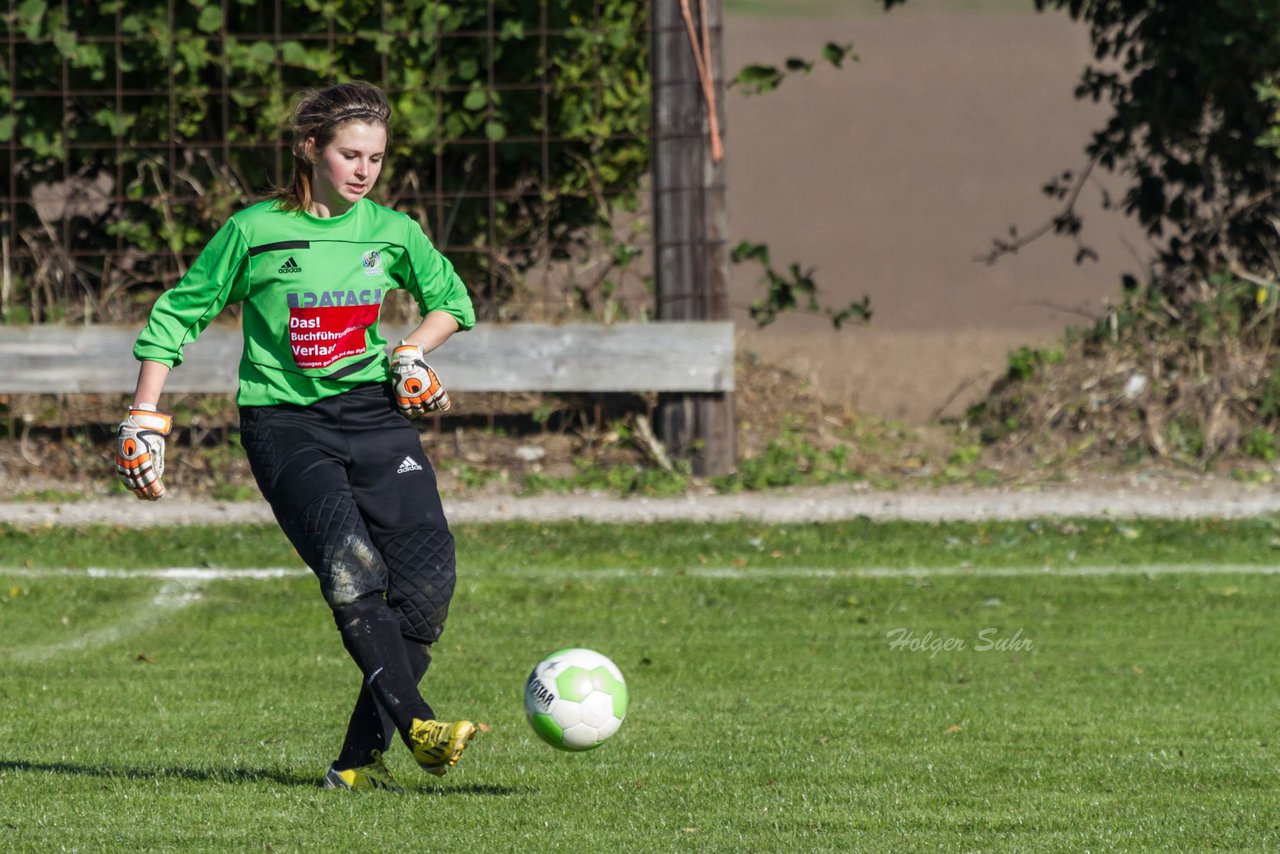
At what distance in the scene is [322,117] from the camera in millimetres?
4715

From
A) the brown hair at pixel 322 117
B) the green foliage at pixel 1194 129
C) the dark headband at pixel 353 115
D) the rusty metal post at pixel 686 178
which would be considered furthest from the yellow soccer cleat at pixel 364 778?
the green foliage at pixel 1194 129

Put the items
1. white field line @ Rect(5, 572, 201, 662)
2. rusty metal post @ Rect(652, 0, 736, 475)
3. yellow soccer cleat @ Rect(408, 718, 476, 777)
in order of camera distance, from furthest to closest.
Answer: rusty metal post @ Rect(652, 0, 736, 475), white field line @ Rect(5, 572, 201, 662), yellow soccer cleat @ Rect(408, 718, 476, 777)

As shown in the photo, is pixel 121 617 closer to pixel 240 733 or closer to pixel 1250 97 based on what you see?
pixel 240 733

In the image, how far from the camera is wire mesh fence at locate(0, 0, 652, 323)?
36.4 feet

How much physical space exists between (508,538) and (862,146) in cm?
3024

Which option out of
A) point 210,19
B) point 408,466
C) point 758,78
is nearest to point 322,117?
point 408,466

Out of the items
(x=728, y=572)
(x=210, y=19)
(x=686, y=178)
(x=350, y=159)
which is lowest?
(x=728, y=572)

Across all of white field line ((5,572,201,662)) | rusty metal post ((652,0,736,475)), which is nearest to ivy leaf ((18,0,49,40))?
rusty metal post ((652,0,736,475))

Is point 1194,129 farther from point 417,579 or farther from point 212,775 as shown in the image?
point 212,775

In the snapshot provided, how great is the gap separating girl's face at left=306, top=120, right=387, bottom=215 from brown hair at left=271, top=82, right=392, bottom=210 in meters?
0.02

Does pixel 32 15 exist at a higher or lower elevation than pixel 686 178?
higher

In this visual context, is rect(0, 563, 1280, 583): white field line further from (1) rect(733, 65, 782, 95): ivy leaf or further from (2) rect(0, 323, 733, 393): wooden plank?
(1) rect(733, 65, 782, 95): ivy leaf

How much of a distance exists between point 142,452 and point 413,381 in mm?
711

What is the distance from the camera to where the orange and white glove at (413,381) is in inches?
189
